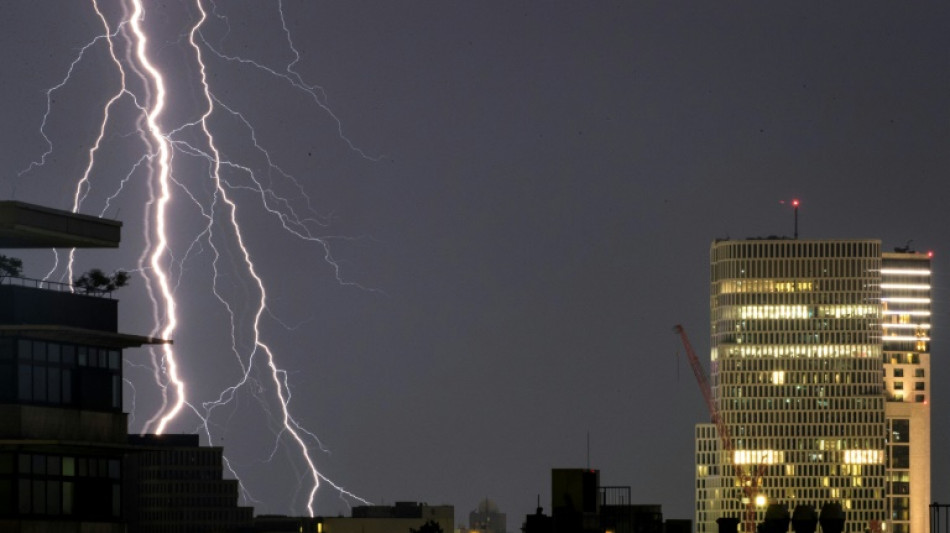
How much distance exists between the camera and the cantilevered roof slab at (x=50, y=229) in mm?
78062

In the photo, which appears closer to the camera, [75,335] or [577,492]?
[75,335]

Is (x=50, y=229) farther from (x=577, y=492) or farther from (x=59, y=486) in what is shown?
(x=577, y=492)

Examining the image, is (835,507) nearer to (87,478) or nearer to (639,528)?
(87,478)

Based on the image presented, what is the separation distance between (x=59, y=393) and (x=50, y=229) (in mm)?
4946

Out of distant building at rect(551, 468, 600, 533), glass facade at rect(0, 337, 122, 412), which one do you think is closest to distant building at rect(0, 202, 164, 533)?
glass facade at rect(0, 337, 122, 412)

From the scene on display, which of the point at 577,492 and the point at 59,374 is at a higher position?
the point at 59,374

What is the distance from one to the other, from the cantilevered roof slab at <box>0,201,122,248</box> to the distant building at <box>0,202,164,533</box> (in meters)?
0.03

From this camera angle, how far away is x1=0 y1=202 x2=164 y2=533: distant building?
7625 cm

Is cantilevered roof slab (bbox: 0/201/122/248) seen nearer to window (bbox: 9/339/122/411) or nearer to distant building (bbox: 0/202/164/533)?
distant building (bbox: 0/202/164/533)

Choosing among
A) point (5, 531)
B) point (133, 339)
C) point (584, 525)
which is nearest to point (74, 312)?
point (133, 339)

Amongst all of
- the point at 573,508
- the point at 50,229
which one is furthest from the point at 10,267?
the point at 573,508

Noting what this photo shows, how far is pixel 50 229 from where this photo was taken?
7931 cm

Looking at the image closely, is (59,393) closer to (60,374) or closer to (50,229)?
(60,374)

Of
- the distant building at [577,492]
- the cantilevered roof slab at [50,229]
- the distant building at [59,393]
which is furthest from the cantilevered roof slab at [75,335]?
the distant building at [577,492]
